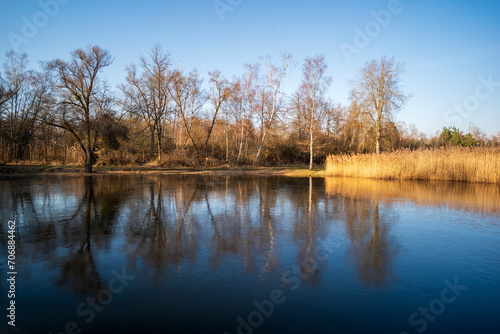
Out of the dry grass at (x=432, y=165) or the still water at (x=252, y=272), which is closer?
the still water at (x=252, y=272)

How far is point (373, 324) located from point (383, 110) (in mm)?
34377

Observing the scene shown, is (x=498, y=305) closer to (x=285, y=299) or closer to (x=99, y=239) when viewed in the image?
(x=285, y=299)

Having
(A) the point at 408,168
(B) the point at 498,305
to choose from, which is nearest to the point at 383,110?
(A) the point at 408,168

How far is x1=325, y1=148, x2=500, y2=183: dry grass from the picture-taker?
65.1 ft

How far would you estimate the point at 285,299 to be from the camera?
4.16 m

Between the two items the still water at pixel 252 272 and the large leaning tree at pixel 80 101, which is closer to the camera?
the still water at pixel 252 272

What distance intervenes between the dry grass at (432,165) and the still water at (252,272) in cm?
1286

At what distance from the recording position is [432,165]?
21984 mm

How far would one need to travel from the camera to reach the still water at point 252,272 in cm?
366

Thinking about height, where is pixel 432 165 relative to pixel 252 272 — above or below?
above

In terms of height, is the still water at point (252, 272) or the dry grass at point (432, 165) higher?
the dry grass at point (432, 165)

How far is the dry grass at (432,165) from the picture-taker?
1983cm

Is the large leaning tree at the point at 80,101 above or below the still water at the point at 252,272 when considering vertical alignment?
above

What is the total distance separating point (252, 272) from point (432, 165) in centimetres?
2129
